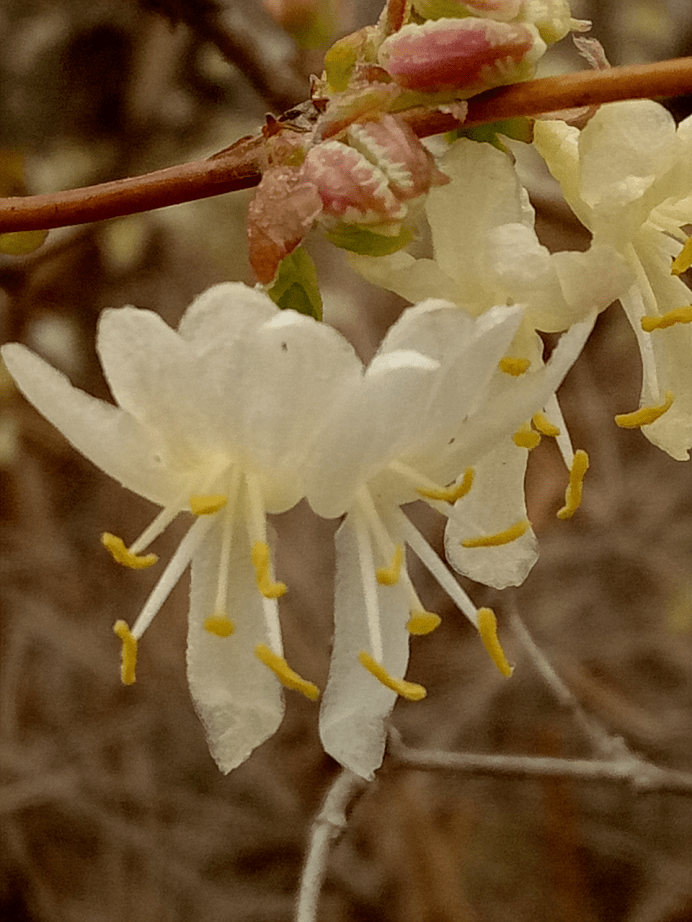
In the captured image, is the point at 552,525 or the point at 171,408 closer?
the point at 171,408

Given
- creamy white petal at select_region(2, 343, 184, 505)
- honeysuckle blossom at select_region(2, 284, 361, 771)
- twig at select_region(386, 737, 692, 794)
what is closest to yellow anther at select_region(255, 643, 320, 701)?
honeysuckle blossom at select_region(2, 284, 361, 771)

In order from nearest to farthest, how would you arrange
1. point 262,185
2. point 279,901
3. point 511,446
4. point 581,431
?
point 262,185 → point 511,446 → point 279,901 → point 581,431

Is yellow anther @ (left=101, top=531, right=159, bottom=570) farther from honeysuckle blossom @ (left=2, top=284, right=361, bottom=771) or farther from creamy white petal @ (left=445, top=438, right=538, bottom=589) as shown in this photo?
creamy white petal @ (left=445, top=438, right=538, bottom=589)

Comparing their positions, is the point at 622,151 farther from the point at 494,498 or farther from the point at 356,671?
the point at 356,671

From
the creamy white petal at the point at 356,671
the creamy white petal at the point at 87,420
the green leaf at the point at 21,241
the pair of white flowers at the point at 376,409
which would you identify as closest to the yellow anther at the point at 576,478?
the pair of white flowers at the point at 376,409

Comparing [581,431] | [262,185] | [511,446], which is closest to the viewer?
[262,185]

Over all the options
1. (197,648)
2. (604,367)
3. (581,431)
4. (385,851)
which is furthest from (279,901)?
(197,648)

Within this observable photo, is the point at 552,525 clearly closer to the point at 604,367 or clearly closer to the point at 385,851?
the point at 604,367
